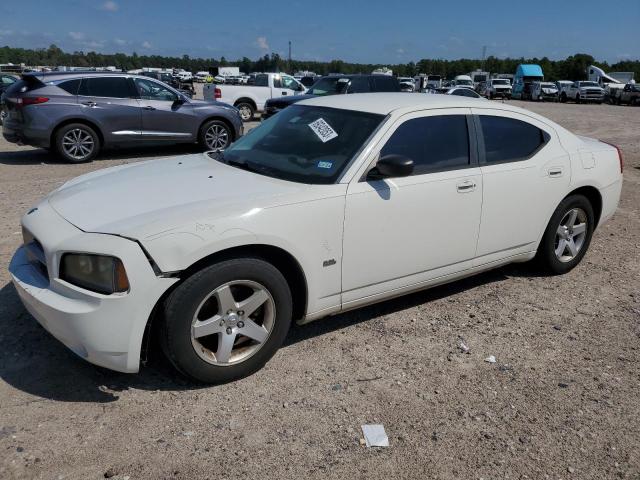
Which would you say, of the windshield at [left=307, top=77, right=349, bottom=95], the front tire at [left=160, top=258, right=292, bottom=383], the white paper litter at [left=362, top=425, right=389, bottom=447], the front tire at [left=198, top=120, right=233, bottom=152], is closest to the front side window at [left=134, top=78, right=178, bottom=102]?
the front tire at [left=198, top=120, right=233, bottom=152]

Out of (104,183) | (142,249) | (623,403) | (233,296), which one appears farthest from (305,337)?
(623,403)

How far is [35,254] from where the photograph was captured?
127 inches

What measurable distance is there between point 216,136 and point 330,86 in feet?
16.2

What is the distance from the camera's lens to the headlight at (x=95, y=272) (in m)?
2.78

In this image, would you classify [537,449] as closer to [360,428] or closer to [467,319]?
[360,428]

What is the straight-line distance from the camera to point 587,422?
301cm

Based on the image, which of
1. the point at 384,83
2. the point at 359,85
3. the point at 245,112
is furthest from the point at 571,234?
the point at 245,112

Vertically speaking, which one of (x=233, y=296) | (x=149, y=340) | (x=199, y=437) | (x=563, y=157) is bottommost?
(x=199, y=437)

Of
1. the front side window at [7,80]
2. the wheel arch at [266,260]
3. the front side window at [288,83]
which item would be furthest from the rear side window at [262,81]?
the wheel arch at [266,260]

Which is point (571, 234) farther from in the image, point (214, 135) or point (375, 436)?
point (214, 135)

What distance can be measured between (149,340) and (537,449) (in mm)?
2119

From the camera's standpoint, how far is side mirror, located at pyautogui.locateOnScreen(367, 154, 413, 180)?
344cm

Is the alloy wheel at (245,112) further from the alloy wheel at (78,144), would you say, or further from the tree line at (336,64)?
the tree line at (336,64)

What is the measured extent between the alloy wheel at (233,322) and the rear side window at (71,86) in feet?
28.7
